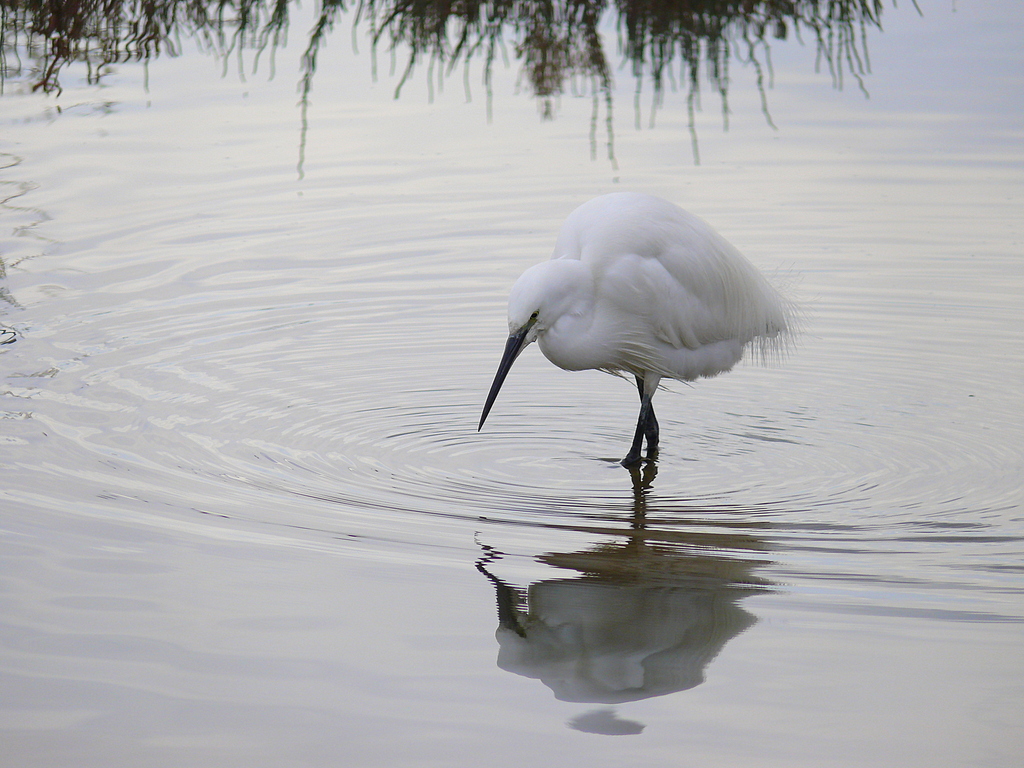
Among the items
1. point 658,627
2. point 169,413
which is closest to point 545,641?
point 658,627

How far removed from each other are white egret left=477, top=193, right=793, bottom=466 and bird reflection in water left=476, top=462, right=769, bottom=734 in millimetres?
820

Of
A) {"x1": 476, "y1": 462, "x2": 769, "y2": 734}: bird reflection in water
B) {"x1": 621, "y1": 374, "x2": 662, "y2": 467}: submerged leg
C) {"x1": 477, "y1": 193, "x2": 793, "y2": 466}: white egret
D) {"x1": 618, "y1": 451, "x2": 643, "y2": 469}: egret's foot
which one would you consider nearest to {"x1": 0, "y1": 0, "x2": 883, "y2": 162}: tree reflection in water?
{"x1": 477, "y1": 193, "x2": 793, "y2": 466}: white egret

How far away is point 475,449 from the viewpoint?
4.98 meters

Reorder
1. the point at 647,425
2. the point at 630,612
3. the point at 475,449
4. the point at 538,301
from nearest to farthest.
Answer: the point at 630,612, the point at 538,301, the point at 475,449, the point at 647,425

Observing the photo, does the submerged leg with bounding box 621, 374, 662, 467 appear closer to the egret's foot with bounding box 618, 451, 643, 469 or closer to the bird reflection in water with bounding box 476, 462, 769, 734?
the egret's foot with bounding box 618, 451, 643, 469

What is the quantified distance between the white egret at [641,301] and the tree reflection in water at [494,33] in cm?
488

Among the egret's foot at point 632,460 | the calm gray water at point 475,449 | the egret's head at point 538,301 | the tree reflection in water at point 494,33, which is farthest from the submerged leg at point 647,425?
the tree reflection in water at point 494,33

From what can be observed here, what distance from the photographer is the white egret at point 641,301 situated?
464 cm

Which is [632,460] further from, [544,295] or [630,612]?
[630,612]

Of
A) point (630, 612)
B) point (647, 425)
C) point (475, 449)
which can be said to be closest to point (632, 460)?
point (647, 425)

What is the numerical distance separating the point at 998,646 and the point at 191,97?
26.4ft

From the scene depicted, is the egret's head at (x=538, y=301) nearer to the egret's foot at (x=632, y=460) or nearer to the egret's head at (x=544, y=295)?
the egret's head at (x=544, y=295)

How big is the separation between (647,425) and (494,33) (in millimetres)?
6539

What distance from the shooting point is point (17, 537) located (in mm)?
3891
